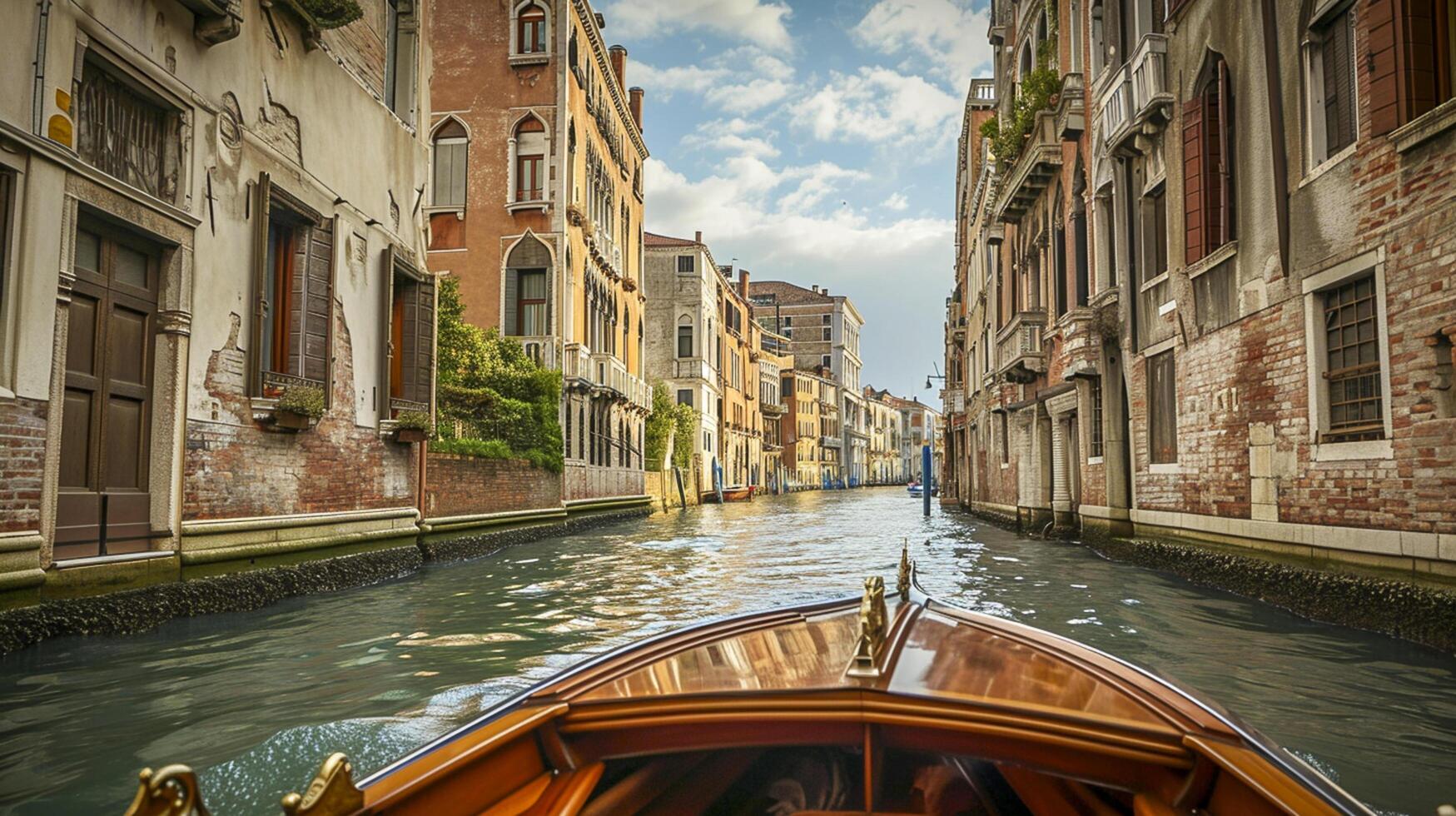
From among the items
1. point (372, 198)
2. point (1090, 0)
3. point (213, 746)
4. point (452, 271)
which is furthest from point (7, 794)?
point (452, 271)

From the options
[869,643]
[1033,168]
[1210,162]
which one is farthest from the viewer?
[1033,168]

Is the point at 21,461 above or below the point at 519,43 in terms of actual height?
below

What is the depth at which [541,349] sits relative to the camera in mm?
17312

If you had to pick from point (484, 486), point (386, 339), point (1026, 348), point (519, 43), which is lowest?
point (484, 486)

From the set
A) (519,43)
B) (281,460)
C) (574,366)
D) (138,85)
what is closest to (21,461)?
(138,85)

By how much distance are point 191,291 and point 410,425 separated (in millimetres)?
3319

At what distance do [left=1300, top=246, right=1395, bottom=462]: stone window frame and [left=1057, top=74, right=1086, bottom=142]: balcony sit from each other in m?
5.80

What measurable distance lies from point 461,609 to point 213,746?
3368 millimetres

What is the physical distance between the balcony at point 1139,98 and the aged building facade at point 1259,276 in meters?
0.02

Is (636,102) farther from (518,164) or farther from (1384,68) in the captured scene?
(1384,68)

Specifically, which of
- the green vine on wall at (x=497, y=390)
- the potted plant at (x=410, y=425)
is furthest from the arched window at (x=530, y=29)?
the potted plant at (x=410, y=425)

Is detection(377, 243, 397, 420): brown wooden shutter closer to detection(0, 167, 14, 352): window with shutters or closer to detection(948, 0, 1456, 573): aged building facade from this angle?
detection(0, 167, 14, 352): window with shutters

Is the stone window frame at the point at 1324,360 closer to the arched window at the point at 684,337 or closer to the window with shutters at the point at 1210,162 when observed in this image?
the window with shutters at the point at 1210,162

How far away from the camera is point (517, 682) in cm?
431
